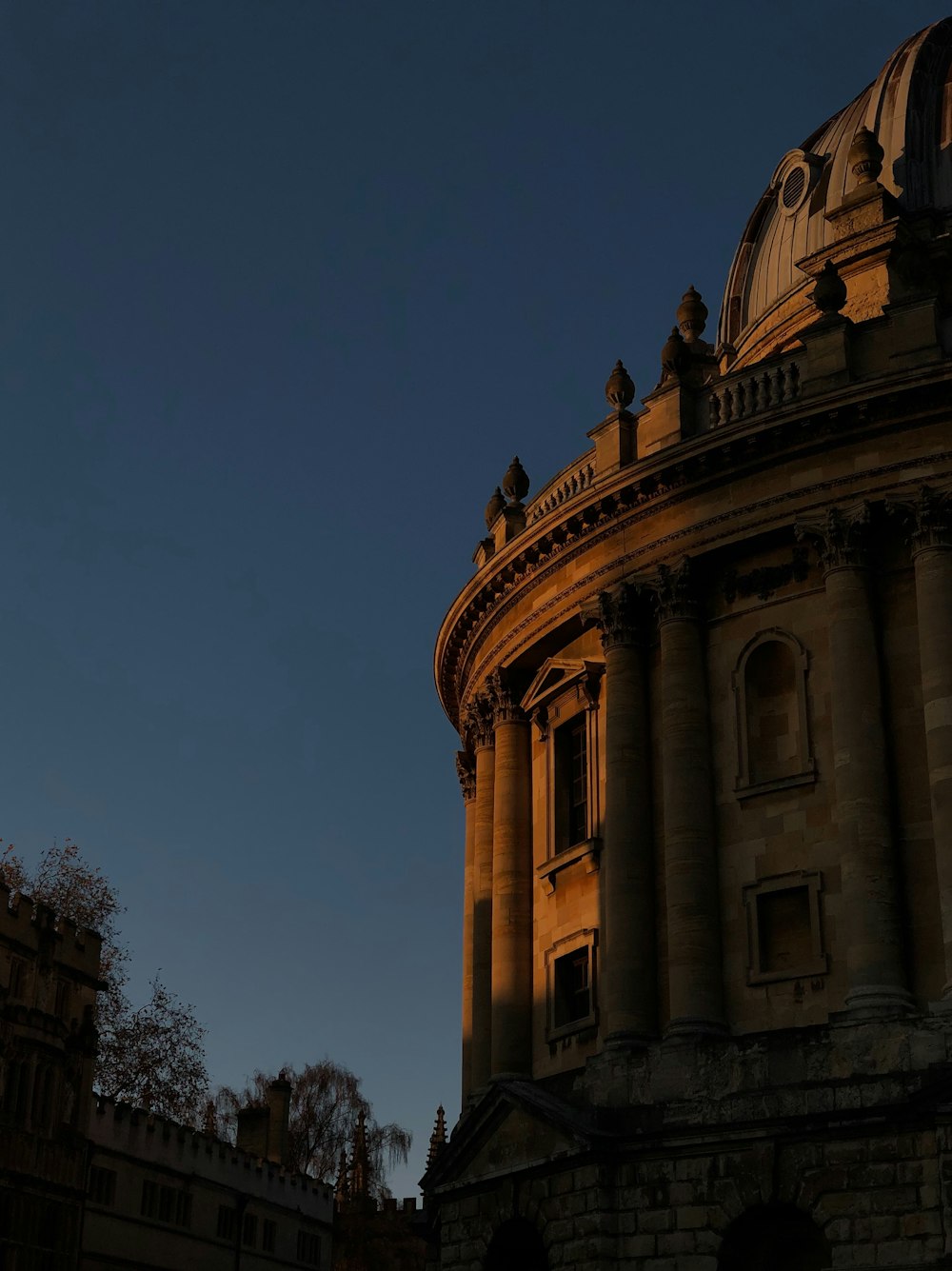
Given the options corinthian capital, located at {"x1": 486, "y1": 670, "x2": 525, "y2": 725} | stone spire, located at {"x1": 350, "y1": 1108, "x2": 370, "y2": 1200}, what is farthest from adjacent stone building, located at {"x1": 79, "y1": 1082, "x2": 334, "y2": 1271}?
corinthian capital, located at {"x1": 486, "y1": 670, "x2": 525, "y2": 725}

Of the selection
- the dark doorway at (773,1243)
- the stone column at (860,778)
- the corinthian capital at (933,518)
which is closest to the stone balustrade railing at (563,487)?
the stone column at (860,778)

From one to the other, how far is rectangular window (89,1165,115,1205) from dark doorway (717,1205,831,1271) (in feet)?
86.0

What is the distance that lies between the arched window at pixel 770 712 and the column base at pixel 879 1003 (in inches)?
182

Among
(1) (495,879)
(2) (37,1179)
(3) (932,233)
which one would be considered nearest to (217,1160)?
(2) (37,1179)

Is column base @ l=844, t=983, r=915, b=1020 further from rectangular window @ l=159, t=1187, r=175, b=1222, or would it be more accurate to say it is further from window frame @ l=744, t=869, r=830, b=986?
rectangular window @ l=159, t=1187, r=175, b=1222

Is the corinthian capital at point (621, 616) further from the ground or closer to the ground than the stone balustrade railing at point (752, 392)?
closer to the ground

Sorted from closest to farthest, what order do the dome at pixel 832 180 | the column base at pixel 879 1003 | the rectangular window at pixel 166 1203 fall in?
the column base at pixel 879 1003 < the dome at pixel 832 180 < the rectangular window at pixel 166 1203

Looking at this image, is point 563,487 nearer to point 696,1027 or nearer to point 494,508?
point 494,508

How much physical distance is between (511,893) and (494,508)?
11.2 metres

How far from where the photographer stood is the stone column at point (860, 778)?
31625 millimetres

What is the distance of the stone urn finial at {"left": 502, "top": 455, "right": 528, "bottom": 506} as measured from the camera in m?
46.8

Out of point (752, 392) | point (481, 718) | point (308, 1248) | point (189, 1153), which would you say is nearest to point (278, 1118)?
point (308, 1248)

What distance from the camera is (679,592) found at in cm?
3700

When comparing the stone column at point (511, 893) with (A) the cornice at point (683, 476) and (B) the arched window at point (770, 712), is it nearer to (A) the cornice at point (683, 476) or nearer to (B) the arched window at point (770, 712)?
(A) the cornice at point (683, 476)
